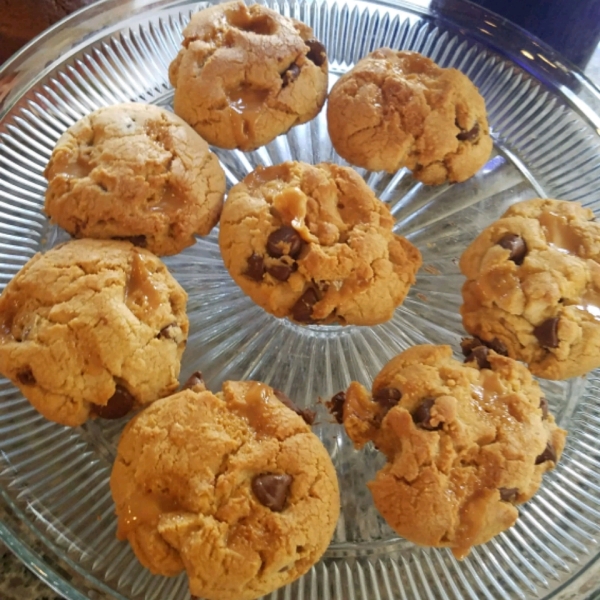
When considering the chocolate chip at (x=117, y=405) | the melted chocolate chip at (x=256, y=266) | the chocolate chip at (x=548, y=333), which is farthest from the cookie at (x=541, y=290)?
the chocolate chip at (x=117, y=405)

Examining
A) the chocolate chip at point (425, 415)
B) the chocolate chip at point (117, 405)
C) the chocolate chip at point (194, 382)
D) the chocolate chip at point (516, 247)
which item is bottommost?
the chocolate chip at point (117, 405)

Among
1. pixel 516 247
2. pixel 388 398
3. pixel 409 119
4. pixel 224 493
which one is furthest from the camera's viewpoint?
pixel 409 119

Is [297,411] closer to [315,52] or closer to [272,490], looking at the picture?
[272,490]

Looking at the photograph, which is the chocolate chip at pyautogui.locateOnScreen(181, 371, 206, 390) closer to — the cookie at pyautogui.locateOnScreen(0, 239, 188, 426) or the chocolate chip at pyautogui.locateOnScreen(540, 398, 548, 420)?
the cookie at pyautogui.locateOnScreen(0, 239, 188, 426)

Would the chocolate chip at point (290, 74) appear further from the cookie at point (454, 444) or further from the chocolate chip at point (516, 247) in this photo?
the cookie at point (454, 444)

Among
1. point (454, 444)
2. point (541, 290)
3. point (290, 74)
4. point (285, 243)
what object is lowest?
point (454, 444)

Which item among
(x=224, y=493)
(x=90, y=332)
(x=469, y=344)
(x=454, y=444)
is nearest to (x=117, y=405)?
(x=90, y=332)

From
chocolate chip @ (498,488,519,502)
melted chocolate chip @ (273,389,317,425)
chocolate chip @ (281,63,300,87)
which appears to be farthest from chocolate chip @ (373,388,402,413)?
chocolate chip @ (281,63,300,87)
